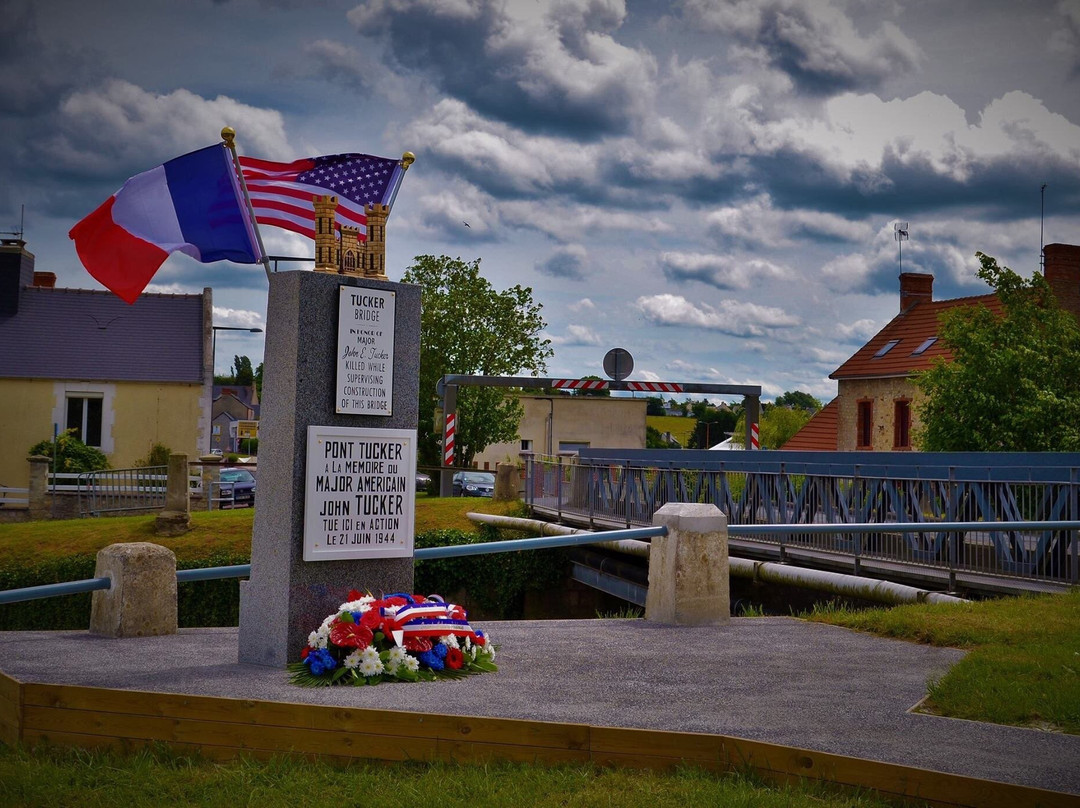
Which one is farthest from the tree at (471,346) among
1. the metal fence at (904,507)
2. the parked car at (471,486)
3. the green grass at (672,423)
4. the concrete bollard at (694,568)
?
the green grass at (672,423)

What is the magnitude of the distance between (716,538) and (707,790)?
5074 mm

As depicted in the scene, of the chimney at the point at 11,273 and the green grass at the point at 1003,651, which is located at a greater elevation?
the chimney at the point at 11,273

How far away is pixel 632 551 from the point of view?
2119 centimetres

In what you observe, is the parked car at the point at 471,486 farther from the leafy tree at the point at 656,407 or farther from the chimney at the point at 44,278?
the leafy tree at the point at 656,407

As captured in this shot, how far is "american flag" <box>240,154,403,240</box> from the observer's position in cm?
947

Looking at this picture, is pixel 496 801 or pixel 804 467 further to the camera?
pixel 804 467

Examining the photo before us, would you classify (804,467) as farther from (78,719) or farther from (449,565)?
(78,719)

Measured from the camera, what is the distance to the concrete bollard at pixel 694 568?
32.6 ft

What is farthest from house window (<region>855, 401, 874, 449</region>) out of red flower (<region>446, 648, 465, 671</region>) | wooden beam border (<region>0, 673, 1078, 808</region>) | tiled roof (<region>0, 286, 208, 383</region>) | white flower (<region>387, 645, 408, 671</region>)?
wooden beam border (<region>0, 673, 1078, 808</region>)

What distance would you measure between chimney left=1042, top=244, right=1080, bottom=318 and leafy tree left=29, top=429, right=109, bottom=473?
117ft

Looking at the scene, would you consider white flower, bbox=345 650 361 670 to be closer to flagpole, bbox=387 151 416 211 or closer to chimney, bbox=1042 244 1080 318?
flagpole, bbox=387 151 416 211

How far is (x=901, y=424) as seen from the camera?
44.0 meters

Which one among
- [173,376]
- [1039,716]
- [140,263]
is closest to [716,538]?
[1039,716]

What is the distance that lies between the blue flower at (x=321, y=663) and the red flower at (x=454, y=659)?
2.47ft
